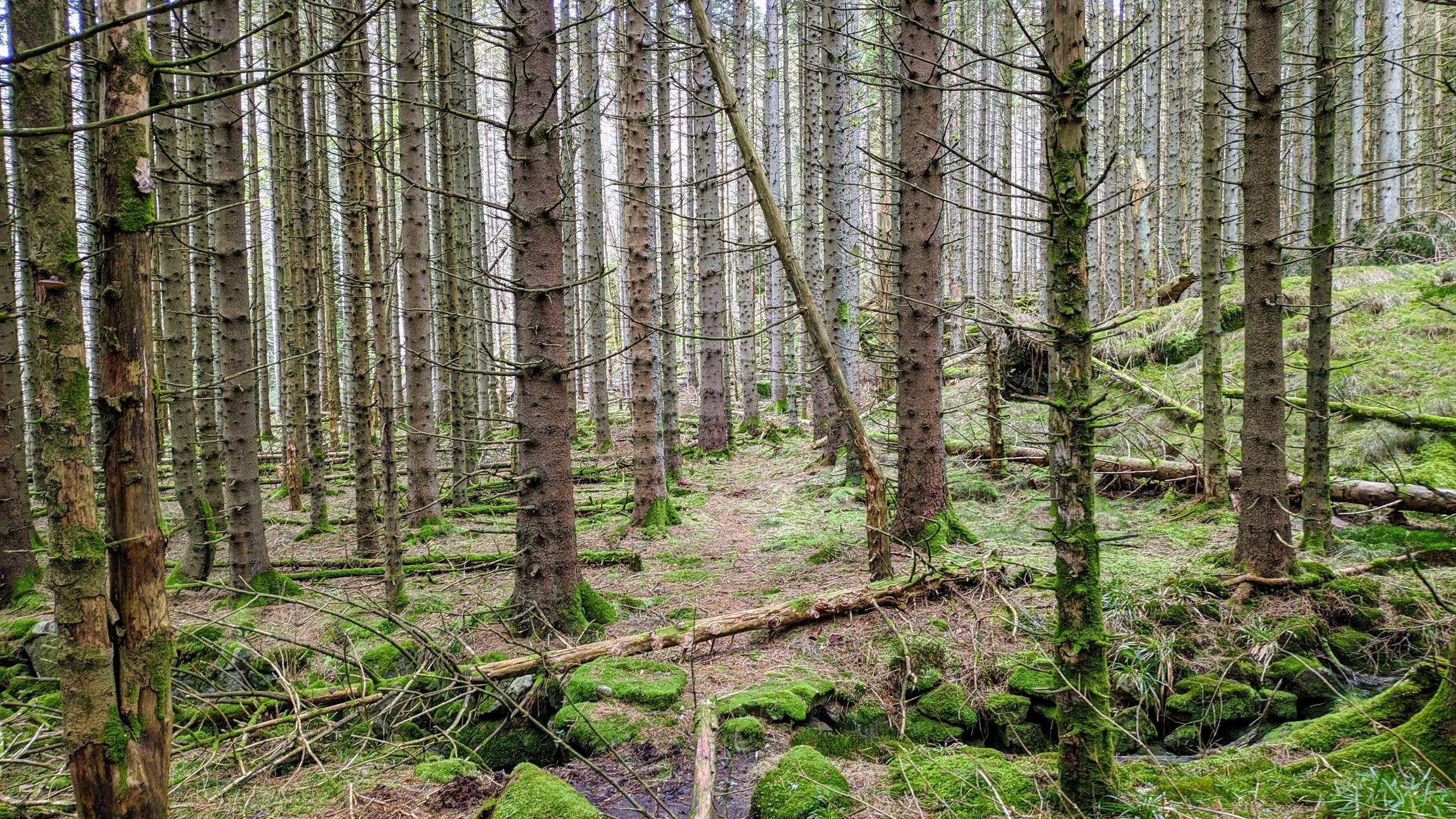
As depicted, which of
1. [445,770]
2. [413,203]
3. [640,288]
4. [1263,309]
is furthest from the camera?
[640,288]

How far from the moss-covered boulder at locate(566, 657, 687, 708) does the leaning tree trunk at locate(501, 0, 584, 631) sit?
26.0 inches

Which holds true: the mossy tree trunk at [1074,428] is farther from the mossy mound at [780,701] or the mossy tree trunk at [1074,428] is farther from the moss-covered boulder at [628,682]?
the moss-covered boulder at [628,682]

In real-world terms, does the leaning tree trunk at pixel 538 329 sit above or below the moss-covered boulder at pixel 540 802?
above

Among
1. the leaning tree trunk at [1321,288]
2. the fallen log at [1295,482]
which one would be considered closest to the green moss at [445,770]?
the fallen log at [1295,482]

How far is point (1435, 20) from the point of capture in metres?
18.2

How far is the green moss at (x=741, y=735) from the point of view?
13.3 feet

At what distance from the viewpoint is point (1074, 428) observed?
2709mm

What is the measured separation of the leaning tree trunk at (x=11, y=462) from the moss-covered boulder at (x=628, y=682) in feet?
20.8

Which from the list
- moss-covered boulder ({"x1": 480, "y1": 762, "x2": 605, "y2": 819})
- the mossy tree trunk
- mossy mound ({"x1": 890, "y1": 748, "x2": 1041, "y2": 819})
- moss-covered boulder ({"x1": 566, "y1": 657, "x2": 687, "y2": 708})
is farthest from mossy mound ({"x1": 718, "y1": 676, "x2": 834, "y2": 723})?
the mossy tree trunk

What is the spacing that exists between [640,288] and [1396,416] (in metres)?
8.25

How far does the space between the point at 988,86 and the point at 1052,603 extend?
4278 mm

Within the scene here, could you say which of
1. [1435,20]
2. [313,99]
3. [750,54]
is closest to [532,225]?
[313,99]

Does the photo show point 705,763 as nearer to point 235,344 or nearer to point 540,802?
point 540,802

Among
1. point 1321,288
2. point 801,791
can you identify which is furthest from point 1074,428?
point 1321,288
